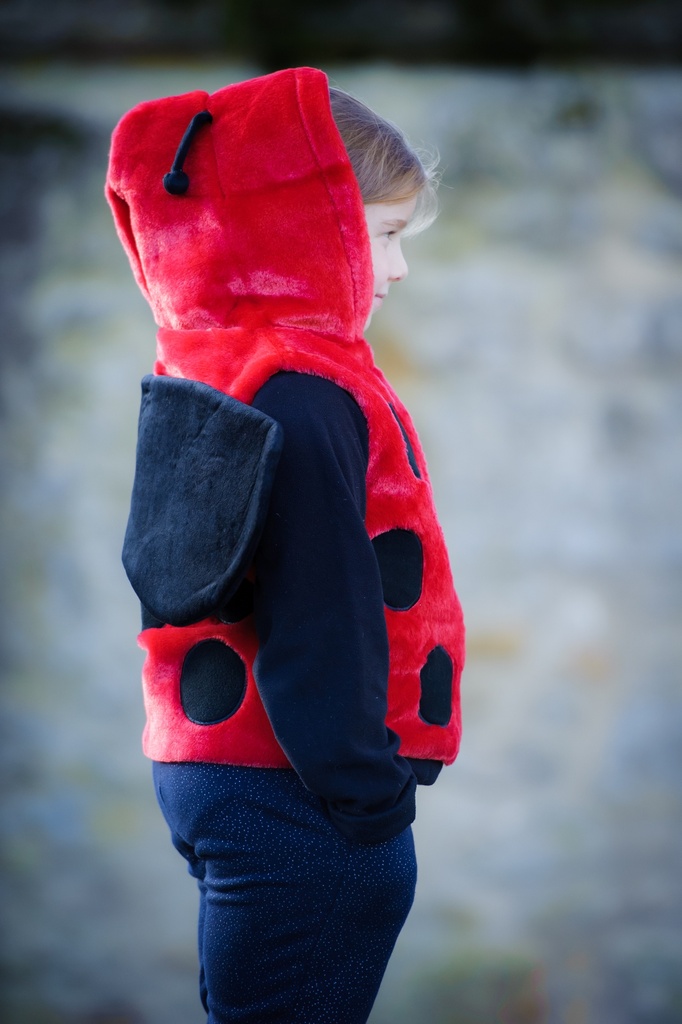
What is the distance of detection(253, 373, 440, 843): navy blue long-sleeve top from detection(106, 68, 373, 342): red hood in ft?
0.34

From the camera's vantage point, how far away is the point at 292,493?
878mm

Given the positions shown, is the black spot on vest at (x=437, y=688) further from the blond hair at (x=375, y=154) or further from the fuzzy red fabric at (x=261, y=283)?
the blond hair at (x=375, y=154)

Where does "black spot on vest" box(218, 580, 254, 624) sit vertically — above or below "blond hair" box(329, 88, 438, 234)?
below

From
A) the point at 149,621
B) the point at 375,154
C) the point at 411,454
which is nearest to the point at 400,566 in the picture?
the point at 411,454

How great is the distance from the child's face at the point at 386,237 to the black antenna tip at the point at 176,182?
0.17 metres

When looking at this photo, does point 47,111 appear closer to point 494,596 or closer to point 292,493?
point 494,596

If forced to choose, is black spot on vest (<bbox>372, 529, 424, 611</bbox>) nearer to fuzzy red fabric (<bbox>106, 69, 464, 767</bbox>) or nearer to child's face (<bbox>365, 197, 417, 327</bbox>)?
fuzzy red fabric (<bbox>106, 69, 464, 767</bbox>)

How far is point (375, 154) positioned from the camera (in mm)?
996

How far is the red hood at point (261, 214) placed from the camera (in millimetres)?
939

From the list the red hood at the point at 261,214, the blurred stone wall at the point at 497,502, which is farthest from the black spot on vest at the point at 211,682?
the blurred stone wall at the point at 497,502

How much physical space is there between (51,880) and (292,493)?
5.64 feet

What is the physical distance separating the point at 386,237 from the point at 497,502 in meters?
1.20

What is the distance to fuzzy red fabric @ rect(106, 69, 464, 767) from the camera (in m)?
0.94

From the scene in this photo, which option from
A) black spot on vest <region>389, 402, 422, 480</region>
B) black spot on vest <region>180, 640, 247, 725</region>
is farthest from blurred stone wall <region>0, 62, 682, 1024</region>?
black spot on vest <region>180, 640, 247, 725</region>
